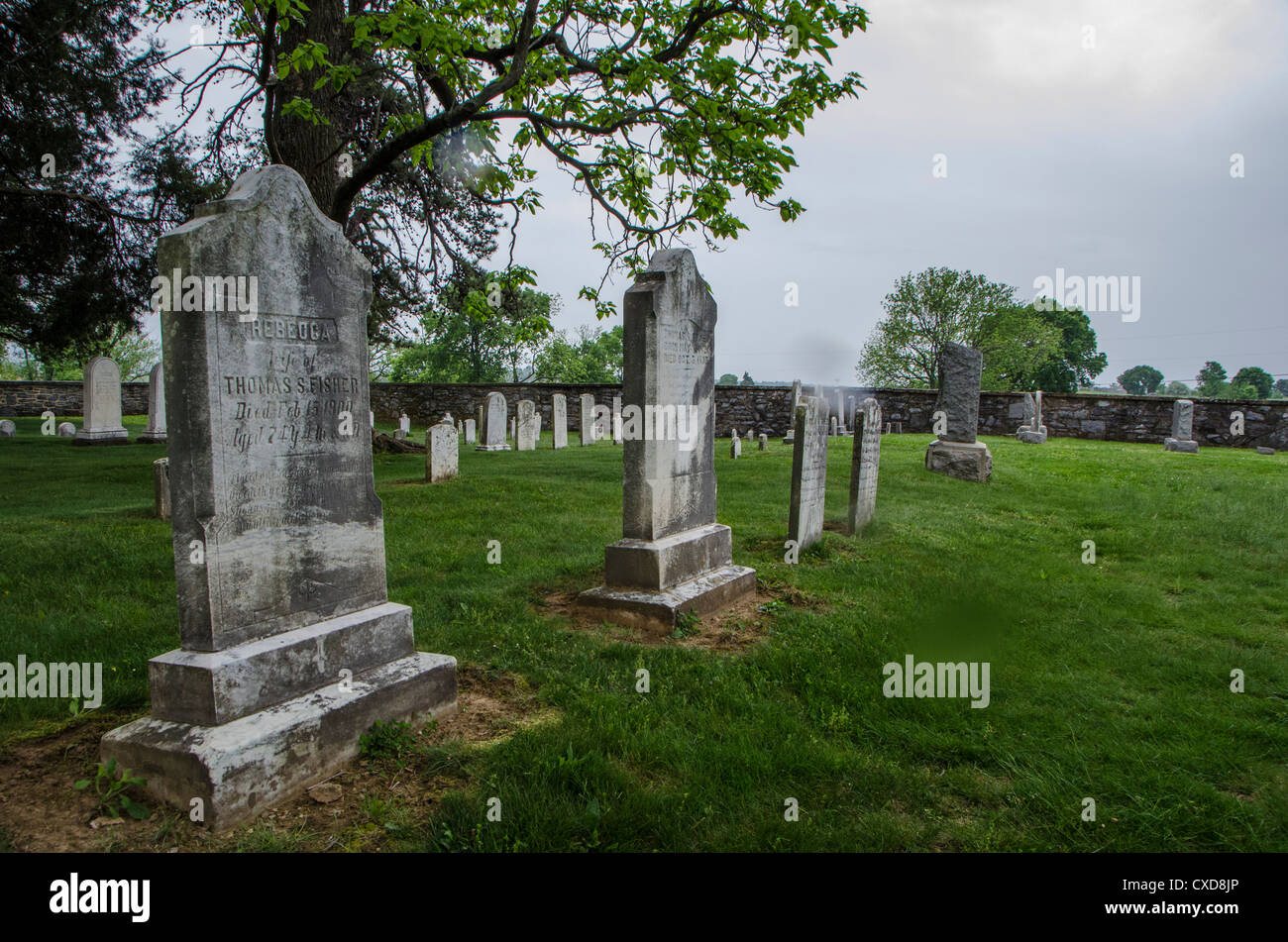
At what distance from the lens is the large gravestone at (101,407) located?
16391 millimetres

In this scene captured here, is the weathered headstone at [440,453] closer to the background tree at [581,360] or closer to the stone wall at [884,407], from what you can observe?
the stone wall at [884,407]

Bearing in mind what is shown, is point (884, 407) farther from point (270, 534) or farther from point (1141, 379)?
point (1141, 379)

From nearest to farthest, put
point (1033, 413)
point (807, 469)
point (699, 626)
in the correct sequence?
point (699, 626) → point (807, 469) → point (1033, 413)

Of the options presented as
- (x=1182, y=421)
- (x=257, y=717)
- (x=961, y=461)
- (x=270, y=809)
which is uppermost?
(x=1182, y=421)

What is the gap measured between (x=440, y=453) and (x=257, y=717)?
858cm

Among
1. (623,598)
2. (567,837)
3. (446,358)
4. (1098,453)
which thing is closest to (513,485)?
(623,598)

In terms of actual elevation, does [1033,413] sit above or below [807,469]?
Answer: above

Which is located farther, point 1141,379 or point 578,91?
point 1141,379

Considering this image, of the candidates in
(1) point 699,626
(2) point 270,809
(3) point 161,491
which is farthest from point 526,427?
(2) point 270,809

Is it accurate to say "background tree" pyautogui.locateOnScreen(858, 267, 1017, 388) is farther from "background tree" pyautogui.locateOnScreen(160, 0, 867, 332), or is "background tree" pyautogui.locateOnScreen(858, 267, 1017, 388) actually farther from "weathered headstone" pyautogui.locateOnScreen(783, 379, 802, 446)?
"background tree" pyautogui.locateOnScreen(160, 0, 867, 332)

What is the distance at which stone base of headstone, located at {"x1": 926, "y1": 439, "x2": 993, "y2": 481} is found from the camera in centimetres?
1212

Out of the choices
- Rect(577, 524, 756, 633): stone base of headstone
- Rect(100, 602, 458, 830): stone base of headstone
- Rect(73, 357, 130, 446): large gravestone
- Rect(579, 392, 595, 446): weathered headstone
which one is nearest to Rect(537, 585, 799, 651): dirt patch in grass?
Rect(577, 524, 756, 633): stone base of headstone

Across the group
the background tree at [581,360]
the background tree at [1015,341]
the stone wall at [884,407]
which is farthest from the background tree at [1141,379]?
the stone wall at [884,407]

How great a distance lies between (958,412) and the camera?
12.6 meters
